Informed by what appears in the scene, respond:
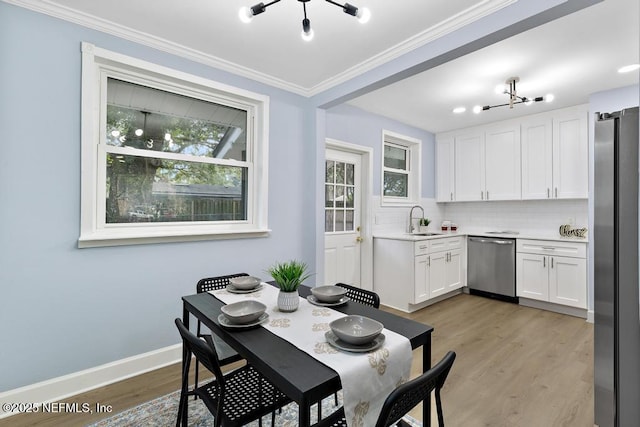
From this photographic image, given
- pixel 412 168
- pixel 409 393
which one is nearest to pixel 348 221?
pixel 412 168

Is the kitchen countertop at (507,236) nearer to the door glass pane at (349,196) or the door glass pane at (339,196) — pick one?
the door glass pane at (349,196)

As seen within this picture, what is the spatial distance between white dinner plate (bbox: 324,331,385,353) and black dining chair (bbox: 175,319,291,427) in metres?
0.40

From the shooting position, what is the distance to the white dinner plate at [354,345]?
1.16 meters

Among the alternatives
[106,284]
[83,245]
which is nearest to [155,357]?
[106,284]

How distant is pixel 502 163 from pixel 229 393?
4622 millimetres

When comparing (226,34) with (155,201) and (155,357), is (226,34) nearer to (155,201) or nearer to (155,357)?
(155,201)

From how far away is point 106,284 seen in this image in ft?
7.36

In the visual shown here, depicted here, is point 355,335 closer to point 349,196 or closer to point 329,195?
point 329,195

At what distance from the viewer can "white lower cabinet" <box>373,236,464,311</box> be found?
12.5 ft

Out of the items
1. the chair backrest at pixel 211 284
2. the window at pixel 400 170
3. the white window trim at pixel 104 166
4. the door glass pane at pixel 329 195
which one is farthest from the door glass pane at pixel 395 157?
the chair backrest at pixel 211 284

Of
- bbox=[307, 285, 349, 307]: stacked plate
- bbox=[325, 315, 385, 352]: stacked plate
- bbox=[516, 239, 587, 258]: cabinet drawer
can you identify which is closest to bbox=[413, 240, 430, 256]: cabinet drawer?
bbox=[516, 239, 587, 258]: cabinet drawer

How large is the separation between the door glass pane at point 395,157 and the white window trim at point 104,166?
2.17 metres

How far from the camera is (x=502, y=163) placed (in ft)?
14.8

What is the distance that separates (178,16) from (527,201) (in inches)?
191
